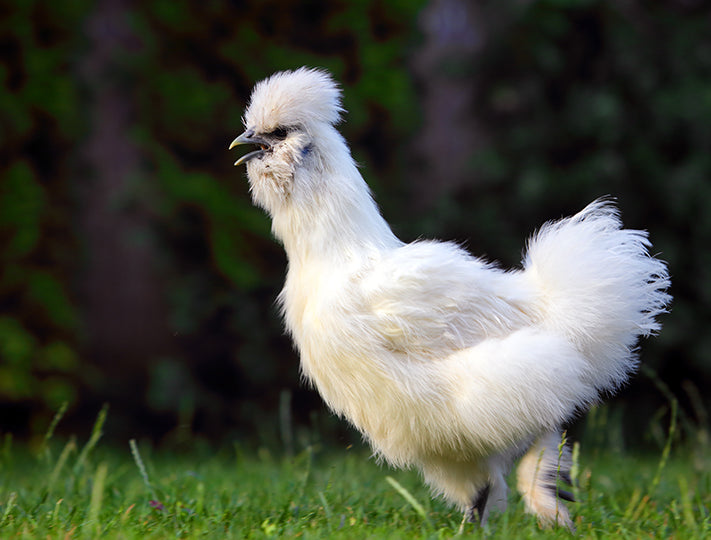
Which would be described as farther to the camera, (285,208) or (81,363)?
(81,363)

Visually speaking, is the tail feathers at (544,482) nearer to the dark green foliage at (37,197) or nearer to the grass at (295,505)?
the grass at (295,505)

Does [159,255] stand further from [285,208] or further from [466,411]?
[466,411]

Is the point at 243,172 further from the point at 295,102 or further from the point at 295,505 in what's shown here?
the point at 295,505

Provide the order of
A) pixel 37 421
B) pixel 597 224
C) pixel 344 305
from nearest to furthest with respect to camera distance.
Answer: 1. pixel 344 305
2. pixel 597 224
3. pixel 37 421

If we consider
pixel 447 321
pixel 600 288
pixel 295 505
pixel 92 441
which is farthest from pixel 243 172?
pixel 600 288

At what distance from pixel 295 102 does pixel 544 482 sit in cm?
213

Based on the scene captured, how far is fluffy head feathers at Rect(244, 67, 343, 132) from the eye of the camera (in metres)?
3.76

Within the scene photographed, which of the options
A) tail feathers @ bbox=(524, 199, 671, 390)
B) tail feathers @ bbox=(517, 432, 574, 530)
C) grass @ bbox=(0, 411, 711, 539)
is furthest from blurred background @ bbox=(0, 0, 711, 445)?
tail feathers @ bbox=(517, 432, 574, 530)

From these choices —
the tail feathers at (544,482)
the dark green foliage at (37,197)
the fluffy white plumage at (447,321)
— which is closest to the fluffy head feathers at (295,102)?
the fluffy white plumage at (447,321)

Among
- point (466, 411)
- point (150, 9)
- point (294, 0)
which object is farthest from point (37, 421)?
point (466, 411)

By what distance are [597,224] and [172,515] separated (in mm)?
2426

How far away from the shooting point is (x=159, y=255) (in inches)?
301

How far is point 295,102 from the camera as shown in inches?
148

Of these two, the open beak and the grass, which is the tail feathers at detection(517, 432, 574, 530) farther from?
the open beak
